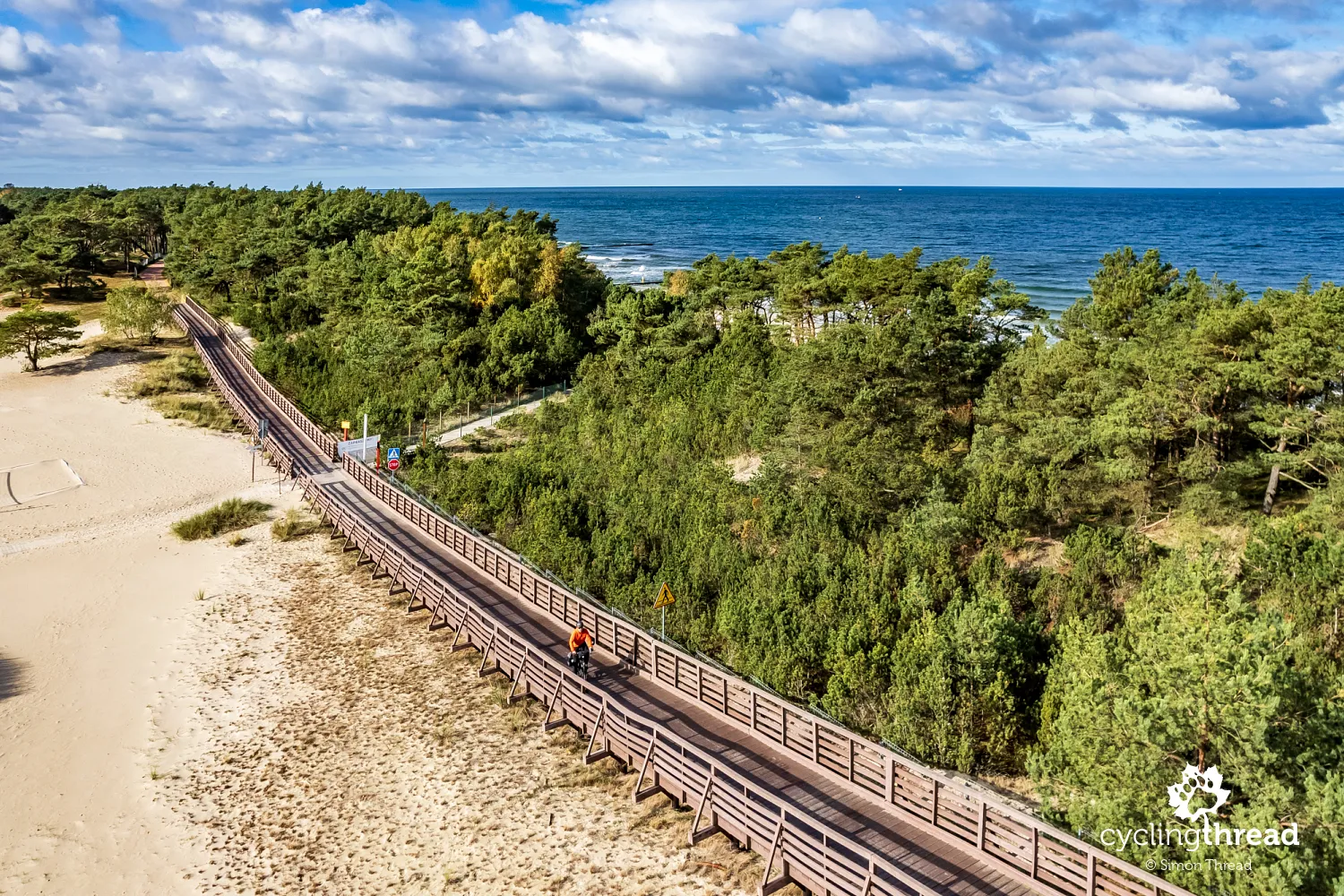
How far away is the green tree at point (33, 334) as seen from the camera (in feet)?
166

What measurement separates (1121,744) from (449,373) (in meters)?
35.1

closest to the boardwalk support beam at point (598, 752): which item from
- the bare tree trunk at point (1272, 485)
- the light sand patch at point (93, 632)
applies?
the light sand patch at point (93, 632)

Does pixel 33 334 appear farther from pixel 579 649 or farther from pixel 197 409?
pixel 579 649

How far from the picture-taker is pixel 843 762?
42.2 feet

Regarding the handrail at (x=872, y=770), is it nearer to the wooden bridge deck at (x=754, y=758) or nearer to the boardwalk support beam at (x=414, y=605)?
the wooden bridge deck at (x=754, y=758)

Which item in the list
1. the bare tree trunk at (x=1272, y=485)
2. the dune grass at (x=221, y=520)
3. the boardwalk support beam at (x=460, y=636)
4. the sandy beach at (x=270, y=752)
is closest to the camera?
the sandy beach at (x=270, y=752)

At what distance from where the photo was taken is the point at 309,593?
23.3m

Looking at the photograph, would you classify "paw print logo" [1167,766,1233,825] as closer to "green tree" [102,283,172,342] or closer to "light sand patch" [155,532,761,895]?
"light sand patch" [155,532,761,895]

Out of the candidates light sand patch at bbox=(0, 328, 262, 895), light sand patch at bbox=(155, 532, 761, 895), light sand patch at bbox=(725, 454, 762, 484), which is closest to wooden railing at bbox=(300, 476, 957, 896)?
light sand patch at bbox=(155, 532, 761, 895)

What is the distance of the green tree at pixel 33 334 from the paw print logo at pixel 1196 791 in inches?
2362

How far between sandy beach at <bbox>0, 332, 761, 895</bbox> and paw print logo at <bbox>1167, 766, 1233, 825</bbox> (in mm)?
5476

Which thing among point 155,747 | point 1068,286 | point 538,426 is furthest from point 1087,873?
point 1068,286

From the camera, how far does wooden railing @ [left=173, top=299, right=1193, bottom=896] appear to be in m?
9.92

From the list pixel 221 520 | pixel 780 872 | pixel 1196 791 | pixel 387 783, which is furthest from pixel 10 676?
pixel 1196 791
